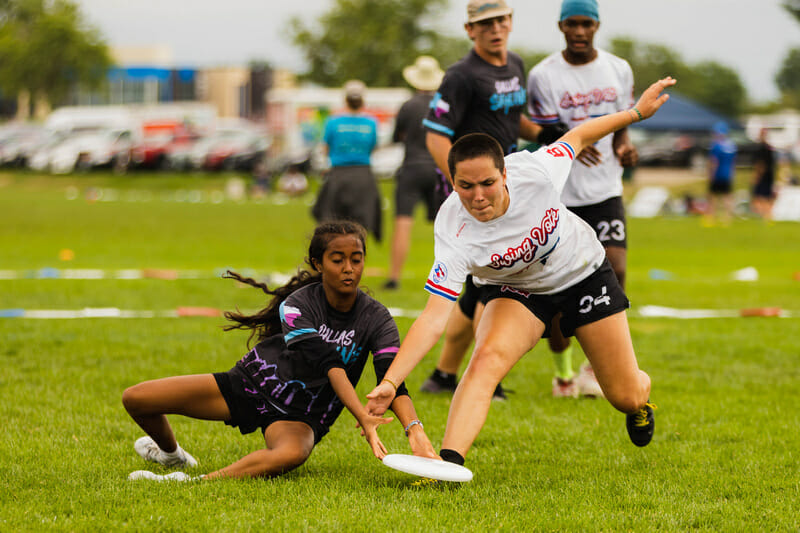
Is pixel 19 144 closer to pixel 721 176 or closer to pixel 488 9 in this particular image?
pixel 721 176

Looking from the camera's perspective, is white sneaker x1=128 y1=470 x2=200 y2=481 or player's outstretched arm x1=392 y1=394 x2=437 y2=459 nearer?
player's outstretched arm x1=392 y1=394 x2=437 y2=459

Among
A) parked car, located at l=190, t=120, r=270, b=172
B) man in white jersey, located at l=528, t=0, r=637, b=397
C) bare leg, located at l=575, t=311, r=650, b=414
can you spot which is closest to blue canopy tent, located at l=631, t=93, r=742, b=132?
parked car, located at l=190, t=120, r=270, b=172

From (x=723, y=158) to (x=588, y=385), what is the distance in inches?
735

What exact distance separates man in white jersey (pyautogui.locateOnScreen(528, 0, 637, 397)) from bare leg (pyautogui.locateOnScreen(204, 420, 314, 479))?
2.32 metres

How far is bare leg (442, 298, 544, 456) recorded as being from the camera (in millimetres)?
4305

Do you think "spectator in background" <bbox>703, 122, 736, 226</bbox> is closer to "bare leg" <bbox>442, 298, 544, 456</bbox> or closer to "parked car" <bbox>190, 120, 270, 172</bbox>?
"bare leg" <bbox>442, 298, 544, 456</bbox>

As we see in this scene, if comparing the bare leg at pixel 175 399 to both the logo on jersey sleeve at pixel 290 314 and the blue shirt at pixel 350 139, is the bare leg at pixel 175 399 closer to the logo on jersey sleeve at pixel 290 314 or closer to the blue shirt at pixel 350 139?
the logo on jersey sleeve at pixel 290 314

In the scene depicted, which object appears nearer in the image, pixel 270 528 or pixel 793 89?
pixel 270 528

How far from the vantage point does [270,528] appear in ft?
12.1

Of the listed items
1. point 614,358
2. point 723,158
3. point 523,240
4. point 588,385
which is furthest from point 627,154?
point 723,158

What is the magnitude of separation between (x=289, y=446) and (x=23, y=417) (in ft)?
6.59

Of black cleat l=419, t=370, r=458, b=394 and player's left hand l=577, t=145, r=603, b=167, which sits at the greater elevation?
player's left hand l=577, t=145, r=603, b=167

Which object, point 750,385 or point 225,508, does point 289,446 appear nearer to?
point 225,508

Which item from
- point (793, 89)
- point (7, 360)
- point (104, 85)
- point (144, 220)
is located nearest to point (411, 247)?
point (144, 220)
